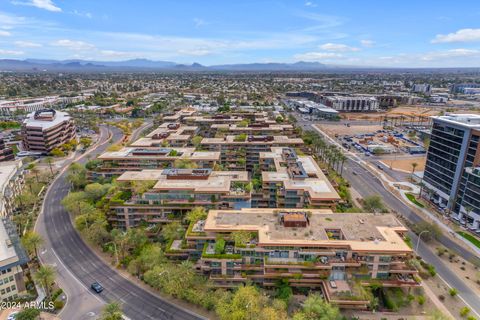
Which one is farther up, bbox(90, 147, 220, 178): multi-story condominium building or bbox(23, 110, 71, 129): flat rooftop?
bbox(23, 110, 71, 129): flat rooftop

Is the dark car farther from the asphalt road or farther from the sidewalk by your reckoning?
the sidewalk

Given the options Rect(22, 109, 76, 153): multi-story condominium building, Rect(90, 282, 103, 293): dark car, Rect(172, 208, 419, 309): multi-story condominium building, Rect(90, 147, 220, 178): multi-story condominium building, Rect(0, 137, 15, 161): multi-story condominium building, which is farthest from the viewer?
Rect(22, 109, 76, 153): multi-story condominium building

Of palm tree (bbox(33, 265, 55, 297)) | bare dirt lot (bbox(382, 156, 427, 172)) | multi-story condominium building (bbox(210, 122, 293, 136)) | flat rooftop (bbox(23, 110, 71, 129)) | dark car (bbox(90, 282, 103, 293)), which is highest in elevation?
flat rooftop (bbox(23, 110, 71, 129))

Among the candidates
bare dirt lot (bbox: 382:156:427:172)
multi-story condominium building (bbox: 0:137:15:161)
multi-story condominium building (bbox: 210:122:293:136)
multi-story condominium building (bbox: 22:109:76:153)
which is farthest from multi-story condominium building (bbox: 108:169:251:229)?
multi-story condominium building (bbox: 22:109:76:153)

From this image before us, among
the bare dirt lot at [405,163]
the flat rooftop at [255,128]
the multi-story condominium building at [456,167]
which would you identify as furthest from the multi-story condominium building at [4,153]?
the bare dirt lot at [405,163]

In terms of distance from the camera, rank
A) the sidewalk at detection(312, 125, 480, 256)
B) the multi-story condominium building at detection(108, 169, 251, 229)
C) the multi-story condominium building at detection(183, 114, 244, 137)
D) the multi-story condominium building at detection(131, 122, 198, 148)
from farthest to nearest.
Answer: the multi-story condominium building at detection(183, 114, 244, 137)
the multi-story condominium building at detection(131, 122, 198, 148)
the sidewalk at detection(312, 125, 480, 256)
the multi-story condominium building at detection(108, 169, 251, 229)

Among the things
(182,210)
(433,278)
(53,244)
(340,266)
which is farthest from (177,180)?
(433,278)

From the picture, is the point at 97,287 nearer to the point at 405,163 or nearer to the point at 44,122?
the point at 44,122

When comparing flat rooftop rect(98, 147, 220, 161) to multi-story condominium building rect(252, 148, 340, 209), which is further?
flat rooftop rect(98, 147, 220, 161)

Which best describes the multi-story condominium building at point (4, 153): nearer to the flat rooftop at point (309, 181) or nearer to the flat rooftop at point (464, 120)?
the flat rooftop at point (309, 181)
